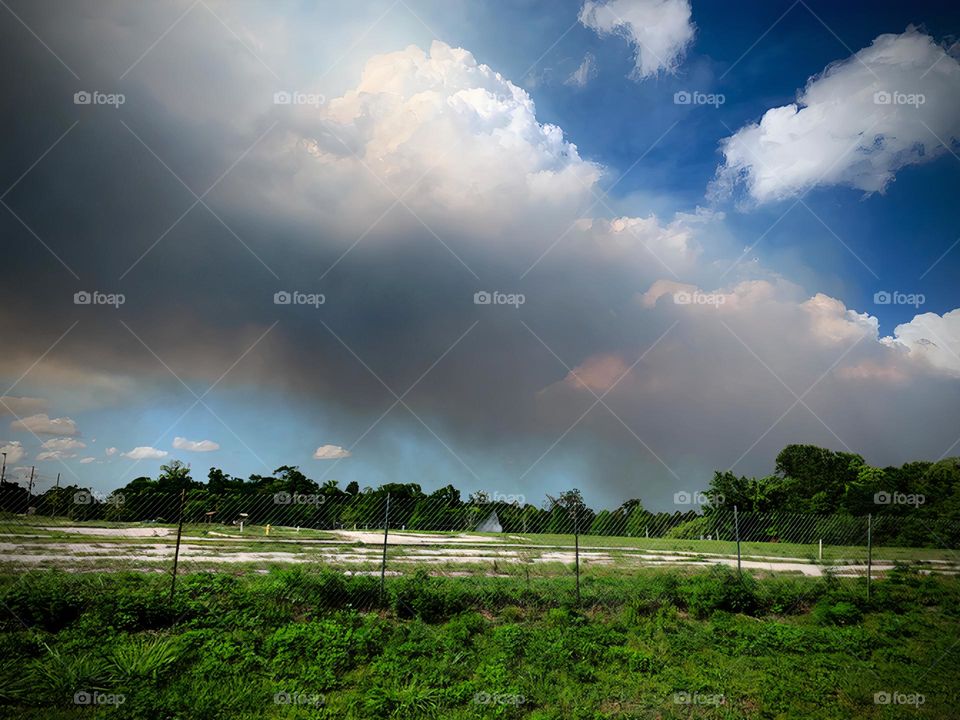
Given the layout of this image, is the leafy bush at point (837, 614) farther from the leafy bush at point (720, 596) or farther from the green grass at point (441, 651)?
the leafy bush at point (720, 596)

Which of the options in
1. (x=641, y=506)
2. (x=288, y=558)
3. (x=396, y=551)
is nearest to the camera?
(x=288, y=558)

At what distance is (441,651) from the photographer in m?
8.52

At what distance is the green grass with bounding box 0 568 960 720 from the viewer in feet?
22.7

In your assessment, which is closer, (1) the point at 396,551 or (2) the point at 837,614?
(2) the point at 837,614

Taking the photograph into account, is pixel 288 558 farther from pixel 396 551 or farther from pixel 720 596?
pixel 720 596

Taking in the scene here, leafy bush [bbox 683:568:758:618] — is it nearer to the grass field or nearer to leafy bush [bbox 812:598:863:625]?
leafy bush [bbox 812:598:863:625]

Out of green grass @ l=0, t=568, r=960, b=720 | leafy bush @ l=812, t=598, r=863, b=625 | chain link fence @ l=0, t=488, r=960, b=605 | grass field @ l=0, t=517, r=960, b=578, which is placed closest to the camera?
green grass @ l=0, t=568, r=960, b=720

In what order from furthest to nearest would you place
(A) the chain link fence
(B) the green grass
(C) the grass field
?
1. (C) the grass field
2. (A) the chain link fence
3. (B) the green grass

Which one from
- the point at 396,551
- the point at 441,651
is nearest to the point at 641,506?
the point at 396,551

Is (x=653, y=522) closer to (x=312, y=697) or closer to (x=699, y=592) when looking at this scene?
(x=699, y=592)

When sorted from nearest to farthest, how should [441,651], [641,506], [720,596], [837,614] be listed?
[441,651] < [837,614] < [720,596] < [641,506]

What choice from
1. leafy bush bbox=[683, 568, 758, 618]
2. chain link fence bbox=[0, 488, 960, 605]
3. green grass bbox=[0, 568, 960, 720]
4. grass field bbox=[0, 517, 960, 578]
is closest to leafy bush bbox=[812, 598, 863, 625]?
green grass bbox=[0, 568, 960, 720]

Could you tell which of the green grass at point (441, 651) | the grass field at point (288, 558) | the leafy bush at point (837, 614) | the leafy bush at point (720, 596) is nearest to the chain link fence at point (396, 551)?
the grass field at point (288, 558)

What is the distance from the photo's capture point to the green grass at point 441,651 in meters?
6.93
